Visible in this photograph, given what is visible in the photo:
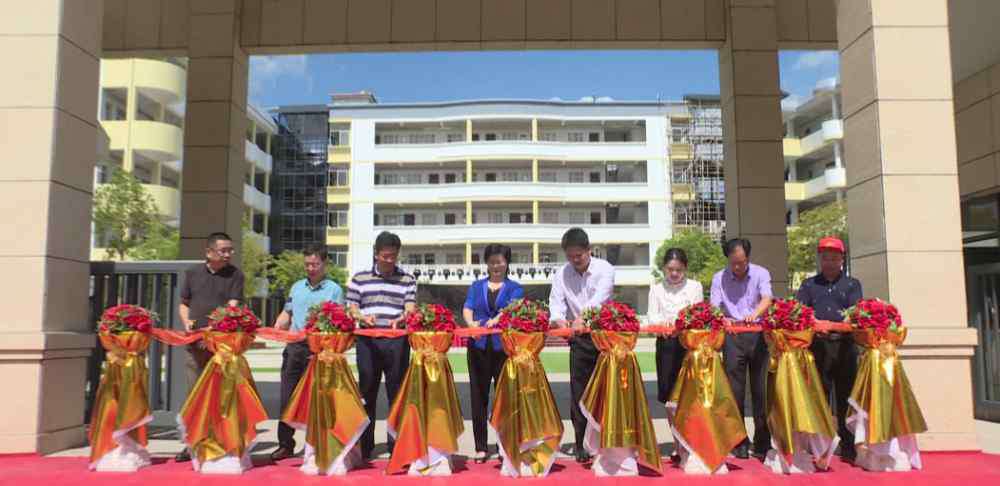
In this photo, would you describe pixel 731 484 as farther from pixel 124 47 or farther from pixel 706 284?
Answer: pixel 706 284

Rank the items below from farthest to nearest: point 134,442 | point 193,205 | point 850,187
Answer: point 193,205
point 850,187
point 134,442

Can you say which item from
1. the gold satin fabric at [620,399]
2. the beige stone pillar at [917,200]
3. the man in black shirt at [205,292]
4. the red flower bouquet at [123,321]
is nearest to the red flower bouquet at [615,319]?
the gold satin fabric at [620,399]

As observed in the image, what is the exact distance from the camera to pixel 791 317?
18.7 ft

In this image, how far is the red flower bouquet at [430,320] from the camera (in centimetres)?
568

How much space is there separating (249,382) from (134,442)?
0.98 metres

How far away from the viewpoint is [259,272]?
131 feet

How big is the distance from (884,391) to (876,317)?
0.57m

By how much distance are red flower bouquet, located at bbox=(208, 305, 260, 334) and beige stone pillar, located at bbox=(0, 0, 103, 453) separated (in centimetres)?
150

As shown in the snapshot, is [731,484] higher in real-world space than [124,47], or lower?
lower

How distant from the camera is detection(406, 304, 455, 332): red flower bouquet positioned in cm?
568

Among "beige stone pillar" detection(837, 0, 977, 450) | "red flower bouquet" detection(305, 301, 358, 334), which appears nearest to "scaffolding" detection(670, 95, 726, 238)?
"beige stone pillar" detection(837, 0, 977, 450)

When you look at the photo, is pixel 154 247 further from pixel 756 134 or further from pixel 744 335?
pixel 744 335

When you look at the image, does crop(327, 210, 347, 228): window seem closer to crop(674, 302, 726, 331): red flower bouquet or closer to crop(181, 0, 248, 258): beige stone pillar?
crop(181, 0, 248, 258): beige stone pillar

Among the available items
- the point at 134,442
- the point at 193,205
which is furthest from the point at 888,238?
the point at 193,205
